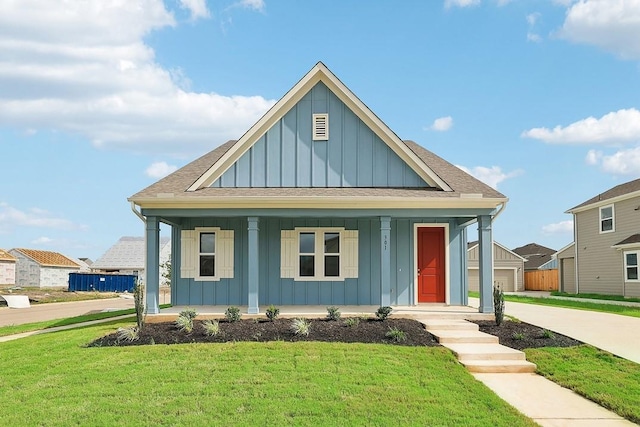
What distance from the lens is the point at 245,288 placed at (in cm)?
1602

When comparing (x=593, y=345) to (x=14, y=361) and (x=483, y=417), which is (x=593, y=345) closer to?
(x=483, y=417)

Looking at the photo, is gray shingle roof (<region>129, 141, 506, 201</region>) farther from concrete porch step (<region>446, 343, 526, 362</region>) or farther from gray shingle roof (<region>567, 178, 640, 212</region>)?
gray shingle roof (<region>567, 178, 640, 212</region>)

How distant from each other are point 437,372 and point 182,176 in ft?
33.8

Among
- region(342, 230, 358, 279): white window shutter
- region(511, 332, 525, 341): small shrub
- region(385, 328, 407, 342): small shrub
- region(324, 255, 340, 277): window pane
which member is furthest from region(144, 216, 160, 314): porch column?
region(511, 332, 525, 341): small shrub

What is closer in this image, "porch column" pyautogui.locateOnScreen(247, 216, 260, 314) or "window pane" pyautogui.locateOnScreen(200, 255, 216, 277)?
"porch column" pyautogui.locateOnScreen(247, 216, 260, 314)

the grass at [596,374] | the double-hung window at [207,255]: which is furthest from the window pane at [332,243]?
the grass at [596,374]

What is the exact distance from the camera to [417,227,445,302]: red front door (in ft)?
53.1

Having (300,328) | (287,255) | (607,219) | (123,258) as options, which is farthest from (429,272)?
(123,258)

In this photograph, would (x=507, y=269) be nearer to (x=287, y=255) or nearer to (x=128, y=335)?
(x=287, y=255)

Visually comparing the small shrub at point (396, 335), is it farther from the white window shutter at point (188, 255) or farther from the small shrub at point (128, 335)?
the white window shutter at point (188, 255)

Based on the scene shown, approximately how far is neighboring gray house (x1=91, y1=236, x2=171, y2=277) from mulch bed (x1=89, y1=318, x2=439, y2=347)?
50.1 m

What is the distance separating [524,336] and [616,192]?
68.5 feet

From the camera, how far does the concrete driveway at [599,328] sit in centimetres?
1116

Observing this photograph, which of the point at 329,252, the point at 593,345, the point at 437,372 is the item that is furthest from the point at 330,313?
the point at 593,345
